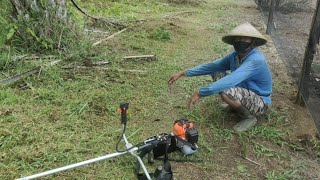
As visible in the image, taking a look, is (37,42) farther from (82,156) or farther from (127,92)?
(82,156)

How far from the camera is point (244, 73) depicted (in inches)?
134

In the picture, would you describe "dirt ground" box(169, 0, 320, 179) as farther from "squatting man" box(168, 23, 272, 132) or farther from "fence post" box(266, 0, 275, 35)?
"fence post" box(266, 0, 275, 35)

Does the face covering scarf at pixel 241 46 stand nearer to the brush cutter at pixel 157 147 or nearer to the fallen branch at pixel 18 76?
the brush cutter at pixel 157 147

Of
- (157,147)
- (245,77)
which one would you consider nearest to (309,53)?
(245,77)

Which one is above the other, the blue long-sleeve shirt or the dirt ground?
the blue long-sleeve shirt

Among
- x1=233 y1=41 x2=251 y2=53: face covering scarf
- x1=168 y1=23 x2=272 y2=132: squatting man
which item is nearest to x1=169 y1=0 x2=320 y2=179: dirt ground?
x1=168 y1=23 x2=272 y2=132: squatting man

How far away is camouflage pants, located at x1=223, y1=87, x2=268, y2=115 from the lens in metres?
3.57

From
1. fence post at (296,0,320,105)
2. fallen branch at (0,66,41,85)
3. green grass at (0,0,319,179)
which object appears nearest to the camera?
green grass at (0,0,319,179)

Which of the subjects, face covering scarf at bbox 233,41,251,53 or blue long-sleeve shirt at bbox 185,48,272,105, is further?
face covering scarf at bbox 233,41,251,53

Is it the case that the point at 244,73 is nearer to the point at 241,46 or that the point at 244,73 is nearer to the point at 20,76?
the point at 241,46

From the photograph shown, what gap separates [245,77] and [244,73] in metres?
0.04

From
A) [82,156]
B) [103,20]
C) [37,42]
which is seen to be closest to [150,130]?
[82,156]

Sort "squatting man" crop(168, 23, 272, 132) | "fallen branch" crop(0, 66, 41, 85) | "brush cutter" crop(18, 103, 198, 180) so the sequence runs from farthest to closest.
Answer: "fallen branch" crop(0, 66, 41, 85) < "squatting man" crop(168, 23, 272, 132) < "brush cutter" crop(18, 103, 198, 180)

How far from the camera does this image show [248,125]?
3.71m
